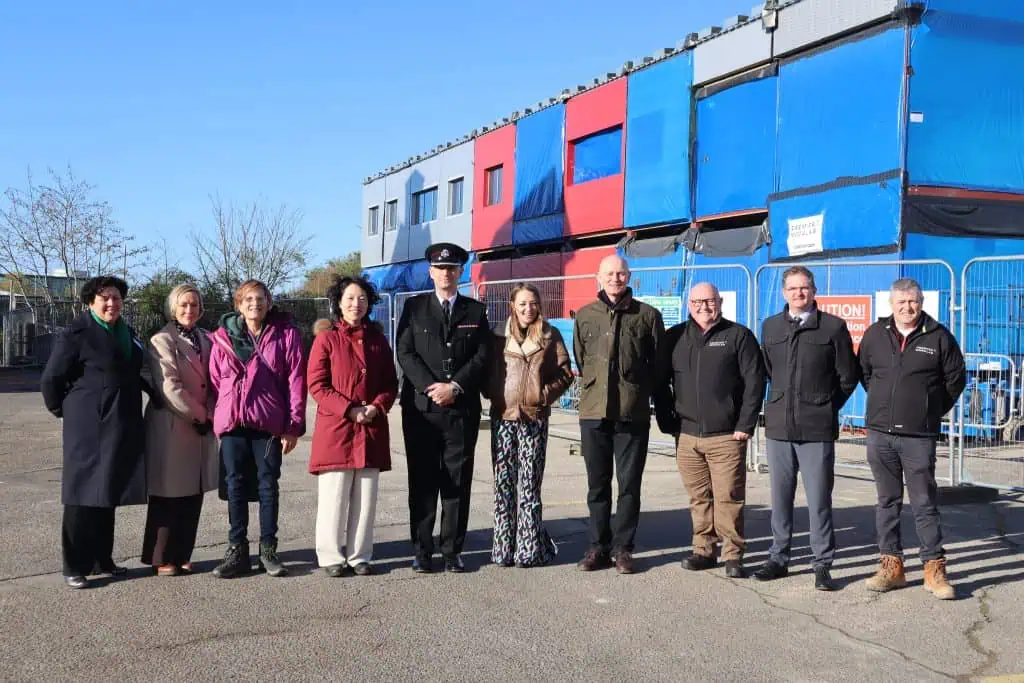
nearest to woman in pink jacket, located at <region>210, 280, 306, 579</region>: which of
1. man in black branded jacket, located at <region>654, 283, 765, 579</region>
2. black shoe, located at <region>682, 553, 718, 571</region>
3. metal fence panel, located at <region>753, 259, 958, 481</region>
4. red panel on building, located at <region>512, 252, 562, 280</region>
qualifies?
man in black branded jacket, located at <region>654, 283, 765, 579</region>

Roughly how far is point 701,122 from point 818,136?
3.54m

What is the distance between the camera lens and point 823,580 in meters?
5.96

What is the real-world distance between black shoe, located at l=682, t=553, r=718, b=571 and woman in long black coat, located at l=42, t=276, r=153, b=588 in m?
3.43

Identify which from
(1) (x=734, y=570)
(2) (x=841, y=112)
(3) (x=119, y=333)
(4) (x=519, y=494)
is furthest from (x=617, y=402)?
(2) (x=841, y=112)

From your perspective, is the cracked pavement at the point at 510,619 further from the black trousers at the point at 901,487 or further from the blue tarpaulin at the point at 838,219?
the blue tarpaulin at the point at 838,219

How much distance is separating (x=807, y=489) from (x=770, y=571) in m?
0.57

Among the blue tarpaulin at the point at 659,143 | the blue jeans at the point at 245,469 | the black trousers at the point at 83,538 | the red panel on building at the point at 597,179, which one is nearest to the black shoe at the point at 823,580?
the blue jeans at the point at 245,469

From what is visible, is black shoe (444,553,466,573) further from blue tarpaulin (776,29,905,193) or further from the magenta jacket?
blue tarpaulin (776,29,905,193)

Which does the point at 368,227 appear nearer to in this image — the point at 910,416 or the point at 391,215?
the point at 391,215

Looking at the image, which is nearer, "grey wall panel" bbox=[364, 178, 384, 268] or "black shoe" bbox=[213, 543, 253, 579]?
"black shoe" bbox=[213, 543, 253, 579]

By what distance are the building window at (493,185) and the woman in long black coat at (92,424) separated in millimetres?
23660

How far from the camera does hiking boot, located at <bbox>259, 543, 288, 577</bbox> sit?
611 centimetres

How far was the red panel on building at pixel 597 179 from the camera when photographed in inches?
890

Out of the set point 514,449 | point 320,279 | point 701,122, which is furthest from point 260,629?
point 320,279
